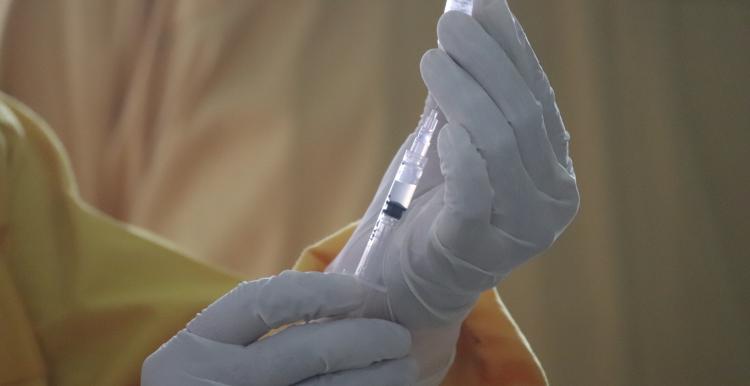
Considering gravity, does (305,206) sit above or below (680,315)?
above

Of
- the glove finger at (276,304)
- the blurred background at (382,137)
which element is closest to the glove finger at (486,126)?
the glove finger at (276,304)

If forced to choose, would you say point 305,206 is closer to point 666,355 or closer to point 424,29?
point 424,29

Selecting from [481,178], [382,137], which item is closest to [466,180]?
[481,178]

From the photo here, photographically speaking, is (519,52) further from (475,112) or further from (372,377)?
(372,377)

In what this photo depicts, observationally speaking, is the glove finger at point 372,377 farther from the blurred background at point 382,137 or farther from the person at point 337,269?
the blurred background at point 382,137

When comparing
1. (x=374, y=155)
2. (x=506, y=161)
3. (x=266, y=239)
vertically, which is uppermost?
(x=506, y=161)

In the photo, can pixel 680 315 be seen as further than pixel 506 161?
Yes

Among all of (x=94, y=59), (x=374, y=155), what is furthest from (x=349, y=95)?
(x=94, y=59)
